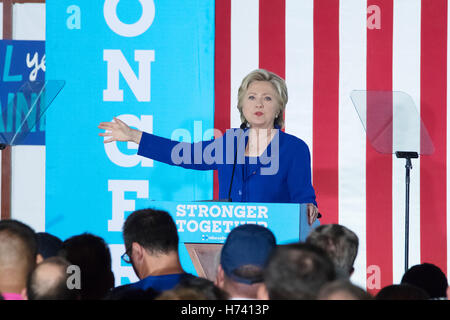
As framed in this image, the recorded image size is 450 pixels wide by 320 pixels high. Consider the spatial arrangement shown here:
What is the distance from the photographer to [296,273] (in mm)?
1427

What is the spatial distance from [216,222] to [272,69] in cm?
189

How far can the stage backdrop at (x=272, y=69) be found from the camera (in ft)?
13.0

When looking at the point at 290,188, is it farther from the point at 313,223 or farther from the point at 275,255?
the point at 275,255

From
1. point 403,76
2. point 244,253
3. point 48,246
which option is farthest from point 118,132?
point 403,76

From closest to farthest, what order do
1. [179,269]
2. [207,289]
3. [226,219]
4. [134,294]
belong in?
[207,289], [134,294], [179,269], [226,219]

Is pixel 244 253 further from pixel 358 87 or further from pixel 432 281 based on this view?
pixel 358 87

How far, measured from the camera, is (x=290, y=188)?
2.95 metres

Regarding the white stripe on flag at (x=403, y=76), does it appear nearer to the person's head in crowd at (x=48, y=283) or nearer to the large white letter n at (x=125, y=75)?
the large white letter n at (x=125, y=75)

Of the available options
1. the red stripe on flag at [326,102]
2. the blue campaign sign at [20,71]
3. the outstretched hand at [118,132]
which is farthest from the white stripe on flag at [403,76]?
the blue campaign sign at [20,71]

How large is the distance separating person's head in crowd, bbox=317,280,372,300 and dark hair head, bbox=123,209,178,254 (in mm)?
758

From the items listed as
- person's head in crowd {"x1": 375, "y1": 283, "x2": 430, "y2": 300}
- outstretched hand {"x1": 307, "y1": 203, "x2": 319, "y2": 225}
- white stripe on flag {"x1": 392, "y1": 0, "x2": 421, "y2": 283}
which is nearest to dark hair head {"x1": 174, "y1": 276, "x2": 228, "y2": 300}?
person's head in crowd {"x1": 375, "y1": 283, "x2": 430, "y2": 300}
